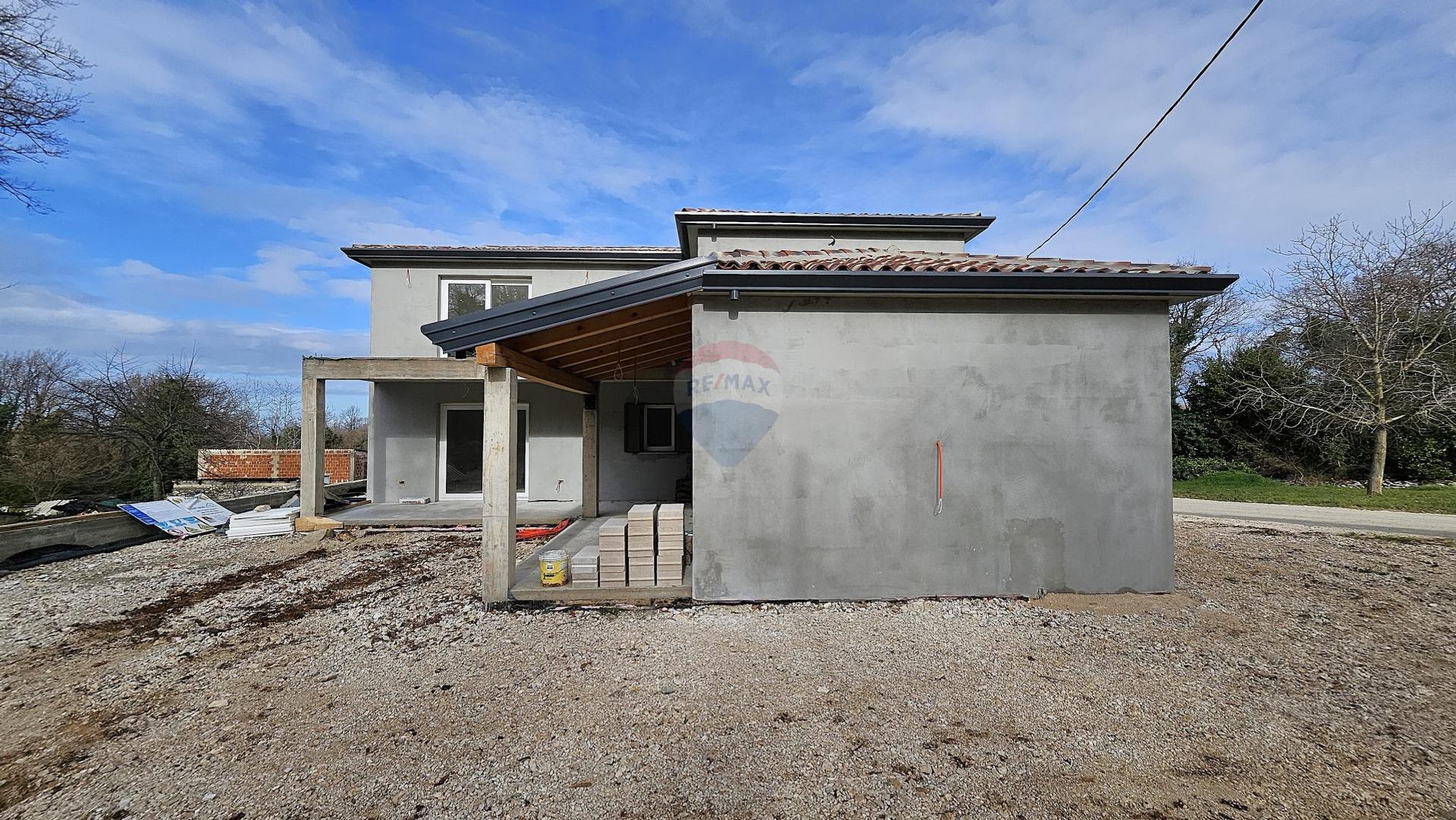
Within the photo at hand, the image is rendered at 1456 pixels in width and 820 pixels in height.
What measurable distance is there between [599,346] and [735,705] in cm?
415

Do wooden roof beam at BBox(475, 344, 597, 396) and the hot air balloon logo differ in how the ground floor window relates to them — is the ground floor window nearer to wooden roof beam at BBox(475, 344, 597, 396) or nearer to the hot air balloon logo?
wooden roof beam at BBox(475, 344, 597, 396)

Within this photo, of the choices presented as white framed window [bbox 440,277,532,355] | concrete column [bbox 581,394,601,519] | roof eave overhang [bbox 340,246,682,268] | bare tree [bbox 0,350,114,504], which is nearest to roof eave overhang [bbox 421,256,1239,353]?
concrete column [bbox 581,394,601,519]

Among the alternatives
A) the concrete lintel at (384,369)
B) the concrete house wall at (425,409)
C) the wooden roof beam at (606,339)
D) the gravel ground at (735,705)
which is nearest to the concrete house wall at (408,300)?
the concrete house wall at (425,409)

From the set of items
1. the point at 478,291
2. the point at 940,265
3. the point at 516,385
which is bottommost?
the point at 516,385

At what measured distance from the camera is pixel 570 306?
4547 millimetres

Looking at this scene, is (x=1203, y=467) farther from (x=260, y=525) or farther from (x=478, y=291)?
(x=260, y=525)

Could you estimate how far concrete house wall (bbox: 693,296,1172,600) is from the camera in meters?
4.68

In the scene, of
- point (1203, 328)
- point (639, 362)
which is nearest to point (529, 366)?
point (639, 362)

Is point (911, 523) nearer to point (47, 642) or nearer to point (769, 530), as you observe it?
point (769, 530)

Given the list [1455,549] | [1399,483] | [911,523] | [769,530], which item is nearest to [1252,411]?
[1399,483]

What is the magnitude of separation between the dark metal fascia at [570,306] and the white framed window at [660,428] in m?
5.70

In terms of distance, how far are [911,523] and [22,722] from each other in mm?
5806

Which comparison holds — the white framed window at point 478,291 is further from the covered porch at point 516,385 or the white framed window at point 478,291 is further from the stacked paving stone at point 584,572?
the stacked paving stone at point 584,572

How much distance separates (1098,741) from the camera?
8.87 feet
